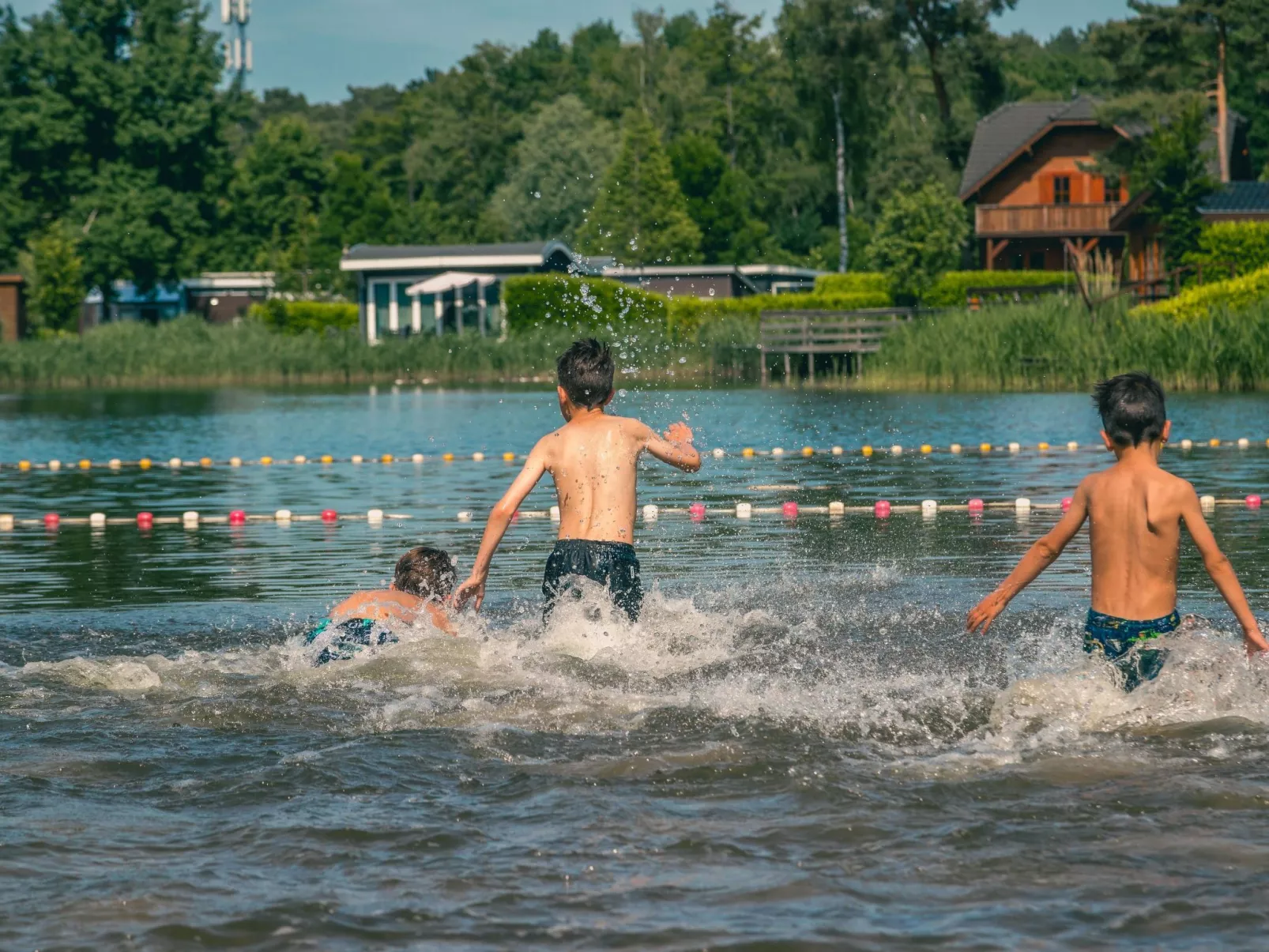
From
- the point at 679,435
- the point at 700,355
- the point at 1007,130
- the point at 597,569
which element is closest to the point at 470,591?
the point at 597,569

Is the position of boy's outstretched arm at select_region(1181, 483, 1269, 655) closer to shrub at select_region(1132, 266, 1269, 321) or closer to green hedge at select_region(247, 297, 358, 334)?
shrub at select_region(1132, 266, 1269, 321)

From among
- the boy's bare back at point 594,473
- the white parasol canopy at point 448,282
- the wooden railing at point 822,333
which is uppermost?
the white parasol canopy at point 448,282

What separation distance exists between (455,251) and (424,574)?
2534 inches

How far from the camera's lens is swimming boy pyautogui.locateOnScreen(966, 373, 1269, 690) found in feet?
25.8

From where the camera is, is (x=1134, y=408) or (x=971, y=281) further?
(x=971, y=281)

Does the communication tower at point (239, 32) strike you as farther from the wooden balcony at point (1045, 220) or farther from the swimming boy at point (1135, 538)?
the swimming boy at point (1135, 538)

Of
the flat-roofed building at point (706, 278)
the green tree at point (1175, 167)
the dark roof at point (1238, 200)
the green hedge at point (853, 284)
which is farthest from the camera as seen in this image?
the flat-roofed building at point (706, 278)

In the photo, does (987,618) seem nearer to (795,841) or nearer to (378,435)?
(795,841)

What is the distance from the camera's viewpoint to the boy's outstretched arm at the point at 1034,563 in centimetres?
810

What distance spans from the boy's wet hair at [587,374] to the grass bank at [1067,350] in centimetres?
2943

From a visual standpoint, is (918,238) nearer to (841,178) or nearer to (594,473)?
(841,178)

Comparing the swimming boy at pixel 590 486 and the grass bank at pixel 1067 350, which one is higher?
the grass bank at pixel 1067 350

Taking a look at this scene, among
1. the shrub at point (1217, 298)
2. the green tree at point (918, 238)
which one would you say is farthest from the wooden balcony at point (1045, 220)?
the shrub at point (1217, 298)

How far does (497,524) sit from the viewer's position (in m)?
9.51
